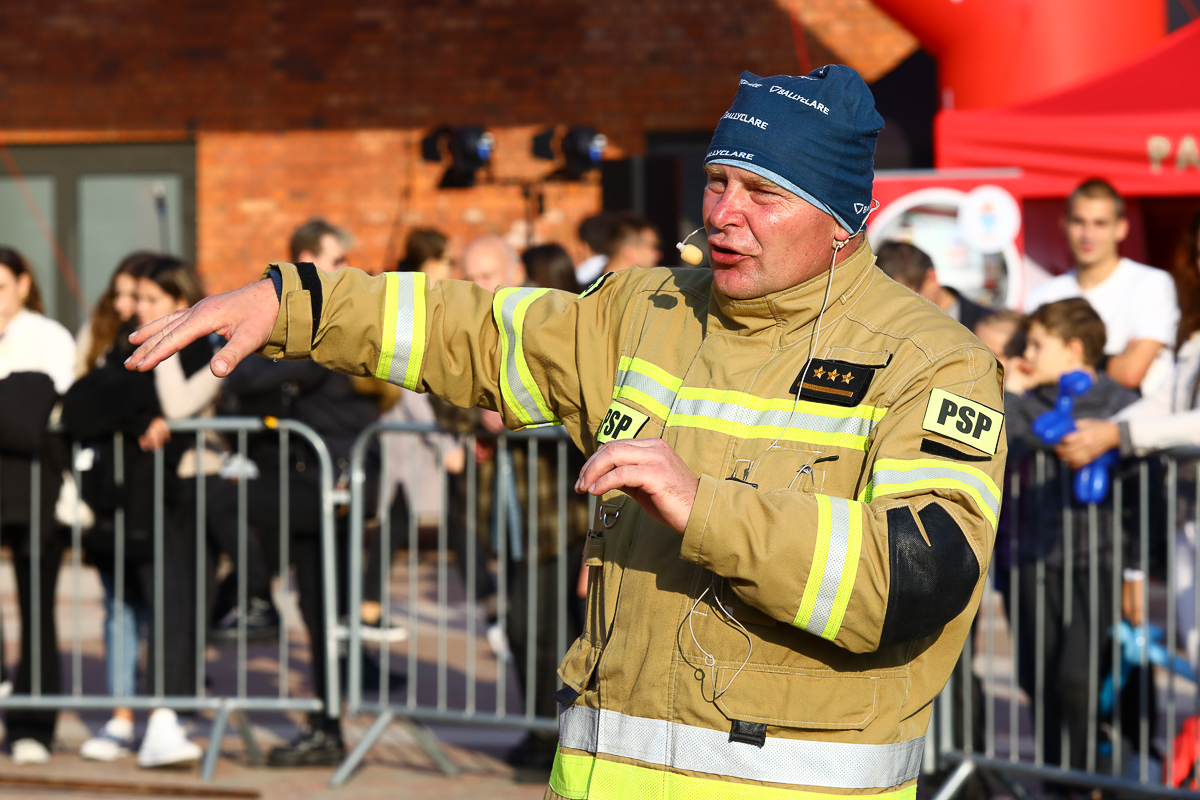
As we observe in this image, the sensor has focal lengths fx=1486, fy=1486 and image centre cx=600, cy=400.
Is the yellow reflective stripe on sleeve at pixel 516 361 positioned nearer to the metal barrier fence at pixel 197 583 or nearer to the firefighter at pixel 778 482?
the firefighter at pixel 778 482

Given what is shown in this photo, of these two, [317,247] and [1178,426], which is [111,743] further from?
[1178,426]

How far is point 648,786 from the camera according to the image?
222 cm

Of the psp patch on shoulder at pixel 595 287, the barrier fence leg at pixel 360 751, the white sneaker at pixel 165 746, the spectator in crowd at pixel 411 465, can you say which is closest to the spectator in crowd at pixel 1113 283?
the spectator in crowd at pixel 411 465

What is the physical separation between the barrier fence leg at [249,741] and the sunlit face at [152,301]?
1515 mm

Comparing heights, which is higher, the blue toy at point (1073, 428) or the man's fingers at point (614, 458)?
the man's fingers at point (614, 458)

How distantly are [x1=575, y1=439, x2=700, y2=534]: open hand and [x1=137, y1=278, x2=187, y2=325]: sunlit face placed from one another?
3970 mm

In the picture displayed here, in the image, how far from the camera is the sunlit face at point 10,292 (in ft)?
18.2

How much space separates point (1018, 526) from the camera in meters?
4.96

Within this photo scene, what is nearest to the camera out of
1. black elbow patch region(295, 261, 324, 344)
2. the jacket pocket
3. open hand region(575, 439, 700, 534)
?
open hand region(575, 439, 700, 534)

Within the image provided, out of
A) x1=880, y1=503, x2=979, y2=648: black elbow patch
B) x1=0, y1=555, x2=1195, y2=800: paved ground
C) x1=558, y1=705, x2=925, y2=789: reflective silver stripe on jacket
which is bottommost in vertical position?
x1=0, y1=555, x2=1195, y2=800: paved ground

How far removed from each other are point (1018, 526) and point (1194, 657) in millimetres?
687

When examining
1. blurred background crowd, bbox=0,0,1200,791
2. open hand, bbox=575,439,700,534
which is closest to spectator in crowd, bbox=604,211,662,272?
blurred background crowd, bbox=0,0,1200,791

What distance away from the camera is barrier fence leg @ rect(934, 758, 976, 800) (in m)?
4.82

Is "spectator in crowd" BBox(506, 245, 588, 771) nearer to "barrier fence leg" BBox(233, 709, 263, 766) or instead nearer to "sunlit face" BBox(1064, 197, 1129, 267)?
"barrier fence leg" BBox(233, 709, 263, 766)
